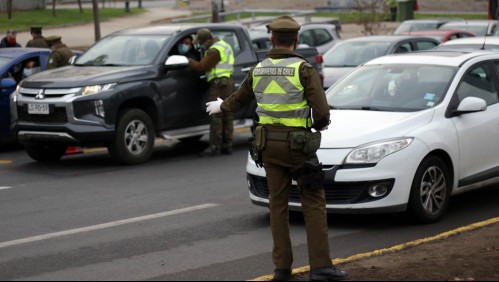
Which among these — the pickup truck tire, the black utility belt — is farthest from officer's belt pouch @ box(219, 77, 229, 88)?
the black utility belt

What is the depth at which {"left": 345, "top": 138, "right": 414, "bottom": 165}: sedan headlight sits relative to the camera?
9211mm

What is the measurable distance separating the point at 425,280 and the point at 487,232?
2.26 meters

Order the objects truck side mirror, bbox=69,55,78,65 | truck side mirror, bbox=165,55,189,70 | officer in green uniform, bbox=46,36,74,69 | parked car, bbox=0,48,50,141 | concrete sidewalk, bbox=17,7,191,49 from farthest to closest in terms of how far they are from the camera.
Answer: concrete sidewalk, bbox=17,7,191,49 → officer in green uniform, bbox=46,36,74,69 → parked car, bbox=0,48,50,141 → truck side mirror, bbox=69,55,78,65 → truck side mirror, bbox=165,55,189,70

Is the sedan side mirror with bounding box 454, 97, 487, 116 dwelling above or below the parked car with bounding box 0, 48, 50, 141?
above

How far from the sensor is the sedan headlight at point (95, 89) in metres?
13.7

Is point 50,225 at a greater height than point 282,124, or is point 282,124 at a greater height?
point 282,124

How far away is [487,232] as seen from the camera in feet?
29.3

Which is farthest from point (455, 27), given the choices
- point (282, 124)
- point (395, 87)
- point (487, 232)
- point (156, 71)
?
point (282, 124)

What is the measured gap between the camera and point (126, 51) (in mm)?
14992

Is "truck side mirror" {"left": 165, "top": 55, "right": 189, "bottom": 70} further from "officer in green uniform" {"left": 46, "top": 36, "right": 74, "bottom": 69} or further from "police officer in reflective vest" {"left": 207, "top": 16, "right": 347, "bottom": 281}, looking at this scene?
"police officer in reflective vest" {"left": 207, "top": 16, "right": 347, "bottom": 281}

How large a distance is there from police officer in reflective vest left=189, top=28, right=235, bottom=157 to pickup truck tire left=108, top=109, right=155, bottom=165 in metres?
0.99

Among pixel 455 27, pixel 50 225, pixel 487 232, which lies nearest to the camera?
pixel 487 232

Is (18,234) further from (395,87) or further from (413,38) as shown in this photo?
(413,38)

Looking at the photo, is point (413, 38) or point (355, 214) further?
point (413, 38)
